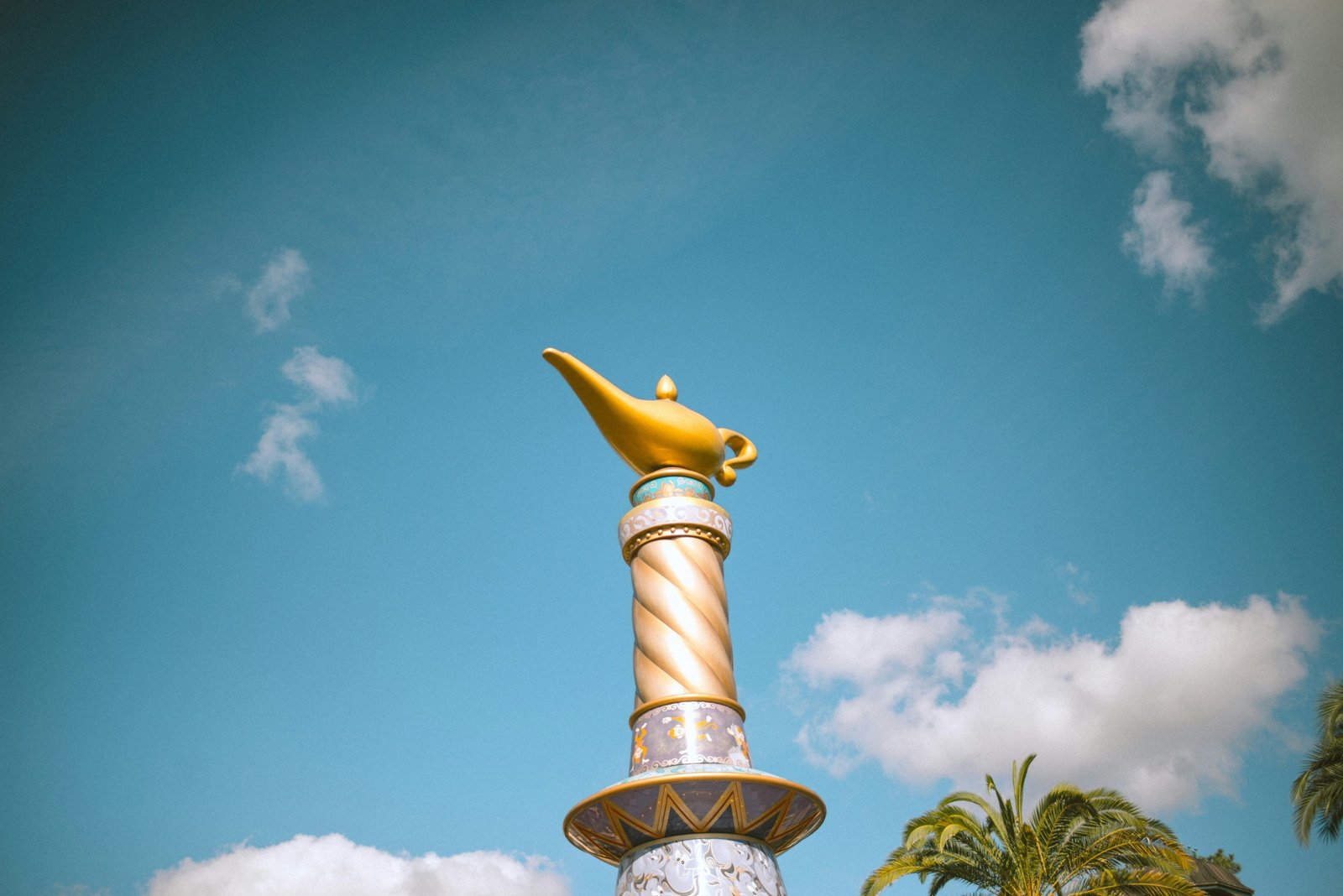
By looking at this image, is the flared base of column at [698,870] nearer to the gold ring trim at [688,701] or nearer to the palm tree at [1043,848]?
the gold ring trim at [688,701]

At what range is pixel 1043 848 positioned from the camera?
16922 millimetres

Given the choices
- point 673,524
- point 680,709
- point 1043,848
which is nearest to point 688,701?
point 680,709

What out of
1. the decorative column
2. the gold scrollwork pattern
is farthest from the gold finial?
the gold scrollwork pattern

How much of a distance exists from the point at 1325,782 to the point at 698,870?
17.1 meters

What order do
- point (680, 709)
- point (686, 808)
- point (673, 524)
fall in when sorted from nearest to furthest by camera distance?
point (686, 808)
point (680, 709)
point (673, 524)

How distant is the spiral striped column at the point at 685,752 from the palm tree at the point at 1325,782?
1532cm

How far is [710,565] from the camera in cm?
1012

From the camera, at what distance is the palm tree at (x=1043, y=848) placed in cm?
1639

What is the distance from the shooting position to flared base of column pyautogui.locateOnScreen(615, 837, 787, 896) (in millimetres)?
7984

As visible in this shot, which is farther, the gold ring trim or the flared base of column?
the gold ring trim

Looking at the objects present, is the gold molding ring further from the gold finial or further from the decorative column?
the gold finial

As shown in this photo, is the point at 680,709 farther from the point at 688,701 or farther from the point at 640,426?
the point at 640,426

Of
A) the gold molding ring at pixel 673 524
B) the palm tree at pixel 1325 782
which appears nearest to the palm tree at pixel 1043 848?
the palm tree at pixel 1325 782

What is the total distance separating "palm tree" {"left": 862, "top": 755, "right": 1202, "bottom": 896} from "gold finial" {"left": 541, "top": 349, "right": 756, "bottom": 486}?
9.35 meters
